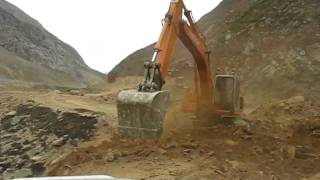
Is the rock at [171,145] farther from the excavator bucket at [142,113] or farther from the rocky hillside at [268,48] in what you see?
the rocky hillside at [268,48]

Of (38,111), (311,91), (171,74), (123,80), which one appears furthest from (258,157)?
(123,80)

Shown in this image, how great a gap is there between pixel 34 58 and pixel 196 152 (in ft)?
122

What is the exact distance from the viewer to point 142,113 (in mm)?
9203

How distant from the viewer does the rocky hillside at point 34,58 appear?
127ft

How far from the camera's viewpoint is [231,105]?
12.3 metres

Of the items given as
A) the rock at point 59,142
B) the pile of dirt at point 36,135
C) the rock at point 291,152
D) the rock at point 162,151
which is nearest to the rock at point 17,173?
the pile of dirt at point 36,135

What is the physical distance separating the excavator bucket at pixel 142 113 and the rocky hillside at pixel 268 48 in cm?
942

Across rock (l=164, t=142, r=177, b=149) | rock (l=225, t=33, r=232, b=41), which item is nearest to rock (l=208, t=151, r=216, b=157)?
rock (l=164, t=142, r=177, b=149)

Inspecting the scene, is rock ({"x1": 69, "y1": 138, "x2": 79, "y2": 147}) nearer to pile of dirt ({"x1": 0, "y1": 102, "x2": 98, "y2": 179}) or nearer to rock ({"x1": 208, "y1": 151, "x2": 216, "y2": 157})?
pile of dirt ({"x1": 0, "y1": 102, "x2": 98, "y2": 179})

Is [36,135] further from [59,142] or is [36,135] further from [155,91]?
[155,91]

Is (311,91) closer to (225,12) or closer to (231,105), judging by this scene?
(231,105)

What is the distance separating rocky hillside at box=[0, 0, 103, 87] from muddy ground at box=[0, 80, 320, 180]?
990 inches

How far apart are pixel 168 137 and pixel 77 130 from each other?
9.13ft

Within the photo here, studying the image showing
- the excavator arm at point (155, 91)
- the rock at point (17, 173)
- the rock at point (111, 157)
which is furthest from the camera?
the rock at point (17, 173)
